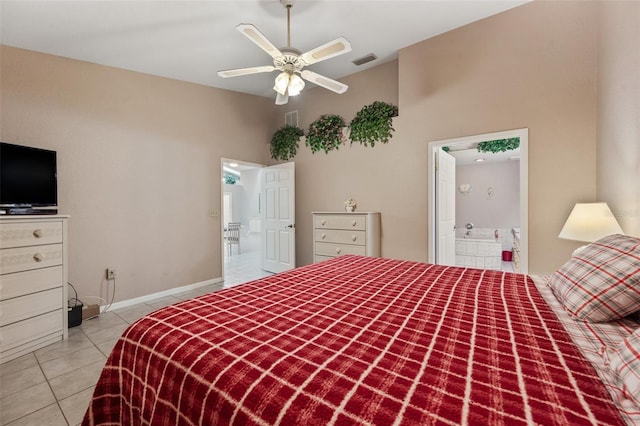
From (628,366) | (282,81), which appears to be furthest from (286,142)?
(628,366)

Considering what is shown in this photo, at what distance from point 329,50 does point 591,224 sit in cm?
229

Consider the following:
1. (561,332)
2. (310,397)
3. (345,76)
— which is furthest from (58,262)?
(345,76)

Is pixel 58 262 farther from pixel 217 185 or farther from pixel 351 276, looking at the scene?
pixel 351 276

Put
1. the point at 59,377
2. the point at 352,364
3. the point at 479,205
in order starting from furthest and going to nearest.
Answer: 1. the point at 479,205
2. the point at 59,377
3. the point at 352,364

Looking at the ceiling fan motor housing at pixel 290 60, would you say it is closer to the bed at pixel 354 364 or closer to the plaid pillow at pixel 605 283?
the bed at pixel 354 364

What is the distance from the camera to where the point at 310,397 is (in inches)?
25.5

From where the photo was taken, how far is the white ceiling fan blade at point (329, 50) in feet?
6.83

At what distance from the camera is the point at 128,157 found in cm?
336

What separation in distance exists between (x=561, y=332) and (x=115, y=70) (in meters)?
4.48

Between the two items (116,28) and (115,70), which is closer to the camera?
(116,28)

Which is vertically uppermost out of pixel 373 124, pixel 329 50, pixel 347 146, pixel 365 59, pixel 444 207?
pixel 365 59

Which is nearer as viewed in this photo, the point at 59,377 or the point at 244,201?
the point at 59,377

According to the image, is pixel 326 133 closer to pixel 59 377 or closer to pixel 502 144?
pixel 502 144

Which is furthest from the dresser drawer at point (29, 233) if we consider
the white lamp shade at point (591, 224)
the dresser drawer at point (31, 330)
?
the white lamp shade at point (591, 224)
